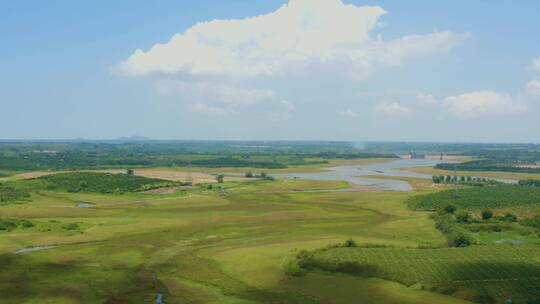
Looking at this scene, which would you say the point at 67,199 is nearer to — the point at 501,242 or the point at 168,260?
the point at 168,260

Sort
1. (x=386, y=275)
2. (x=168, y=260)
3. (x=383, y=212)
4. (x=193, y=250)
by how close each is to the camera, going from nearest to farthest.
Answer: (x=386, y=275) < (x=168, y=260) < (x=193, y=250) < (x=383, y=212)

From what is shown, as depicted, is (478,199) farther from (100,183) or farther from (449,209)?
(100,183)

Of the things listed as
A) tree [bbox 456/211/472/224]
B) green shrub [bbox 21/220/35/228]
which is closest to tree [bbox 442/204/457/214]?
tree [bbox 456/211/472/224]

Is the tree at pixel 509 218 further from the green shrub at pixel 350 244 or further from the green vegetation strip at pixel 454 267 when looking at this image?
the green shrub at pixel 350 244

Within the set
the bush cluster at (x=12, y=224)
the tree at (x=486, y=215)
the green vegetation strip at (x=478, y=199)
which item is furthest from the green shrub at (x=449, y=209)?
the bush cluster at (x=12, y=224)

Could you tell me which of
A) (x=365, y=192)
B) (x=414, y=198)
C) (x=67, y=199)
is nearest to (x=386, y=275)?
(x=414, y=198)
